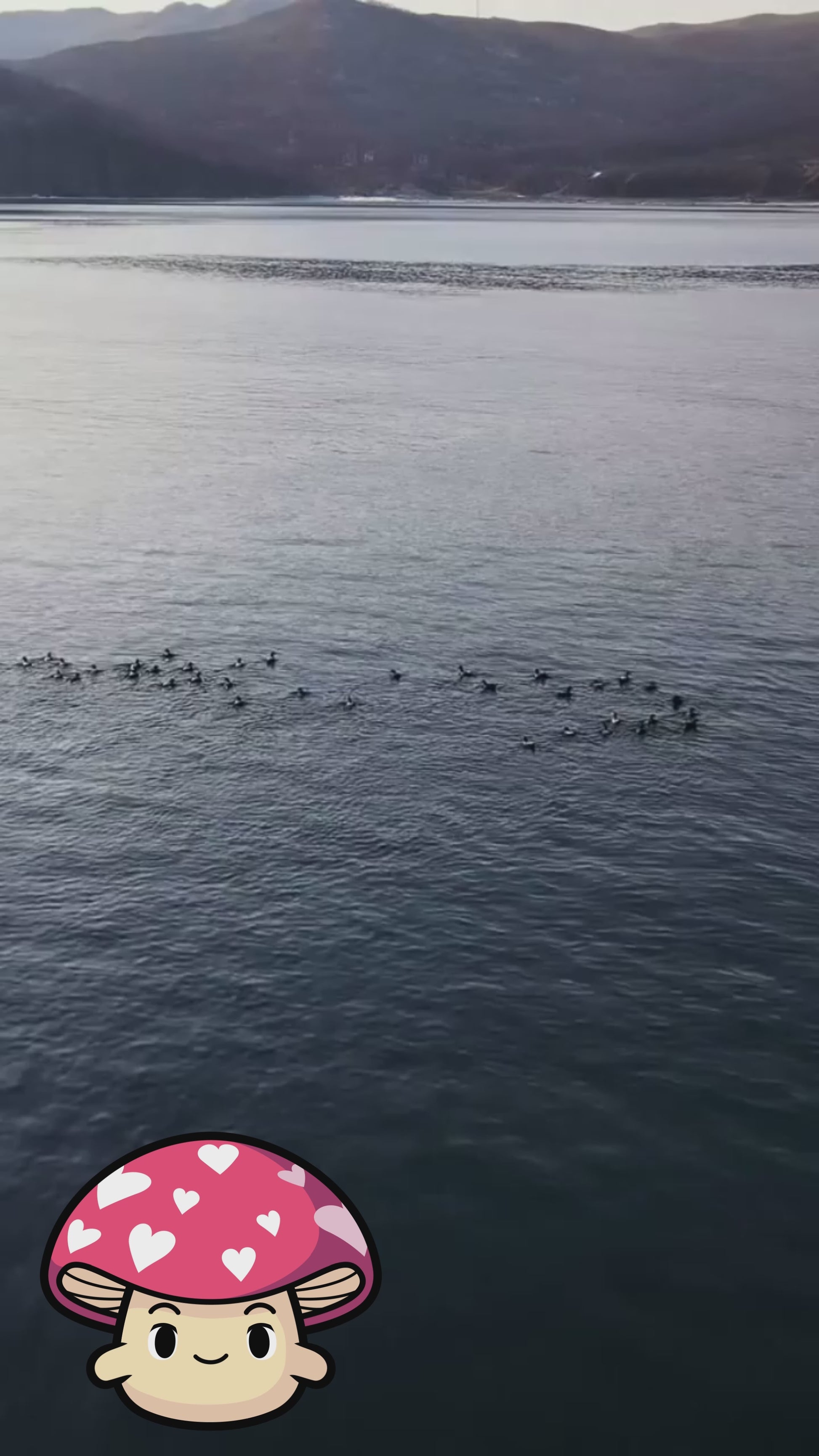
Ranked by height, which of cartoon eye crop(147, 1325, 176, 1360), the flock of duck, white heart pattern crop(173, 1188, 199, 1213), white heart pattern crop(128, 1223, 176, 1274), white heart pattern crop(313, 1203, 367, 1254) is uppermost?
the flock of duck

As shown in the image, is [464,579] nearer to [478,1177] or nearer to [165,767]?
[165,767]

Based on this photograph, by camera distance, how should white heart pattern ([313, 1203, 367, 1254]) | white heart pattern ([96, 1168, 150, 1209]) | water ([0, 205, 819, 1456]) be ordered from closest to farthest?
water ([0, 205, 819, 1456]) < white heart pattern ([313, 1203, 367, 1254]) < white heart pattern ([96, 1168, 150, 1209])

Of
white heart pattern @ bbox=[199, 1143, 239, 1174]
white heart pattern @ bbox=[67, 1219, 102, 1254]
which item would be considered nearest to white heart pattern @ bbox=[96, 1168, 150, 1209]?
white heart pattern @ bbox=[67, 1219, 102, 1254]

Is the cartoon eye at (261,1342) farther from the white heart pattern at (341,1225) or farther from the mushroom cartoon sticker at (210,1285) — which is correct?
the white heart pattern at (341,1225)

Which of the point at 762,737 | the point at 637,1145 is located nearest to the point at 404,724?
the point at 762,737

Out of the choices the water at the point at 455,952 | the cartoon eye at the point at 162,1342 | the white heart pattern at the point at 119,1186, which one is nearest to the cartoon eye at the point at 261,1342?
the cartoon eye at the point at 162,1342

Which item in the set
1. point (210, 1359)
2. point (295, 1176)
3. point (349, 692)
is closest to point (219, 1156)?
point (295, 1176)

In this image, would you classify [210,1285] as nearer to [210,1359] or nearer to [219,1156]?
[210,1359]

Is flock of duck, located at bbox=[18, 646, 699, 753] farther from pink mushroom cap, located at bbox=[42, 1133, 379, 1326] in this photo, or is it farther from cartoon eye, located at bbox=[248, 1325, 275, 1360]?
cartoon eye, located at bbox=[248, 1325, 275, 1360]
